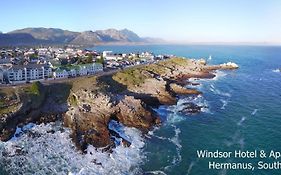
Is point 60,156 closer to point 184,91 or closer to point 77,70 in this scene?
point 184,91

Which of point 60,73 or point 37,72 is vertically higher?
point 37,72

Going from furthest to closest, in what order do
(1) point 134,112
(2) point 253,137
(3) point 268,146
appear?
(1) point 134,112 < (2) point 253,137 < (3) point 268,146

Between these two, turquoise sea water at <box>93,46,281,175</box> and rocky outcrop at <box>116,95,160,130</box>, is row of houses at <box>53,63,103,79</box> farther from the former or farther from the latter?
turquoise sea water at <box>93,46,281,175</box>

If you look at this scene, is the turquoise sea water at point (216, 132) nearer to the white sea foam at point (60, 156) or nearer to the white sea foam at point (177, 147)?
the white sea foam at point (177, 147)

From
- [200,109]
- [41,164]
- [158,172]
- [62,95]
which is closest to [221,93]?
[200,109]

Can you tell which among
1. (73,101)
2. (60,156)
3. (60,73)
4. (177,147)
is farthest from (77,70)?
(177,147)

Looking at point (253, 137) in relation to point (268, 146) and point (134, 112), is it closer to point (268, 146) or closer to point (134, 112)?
point (268, 146)

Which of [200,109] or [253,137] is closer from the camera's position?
[253,137]
